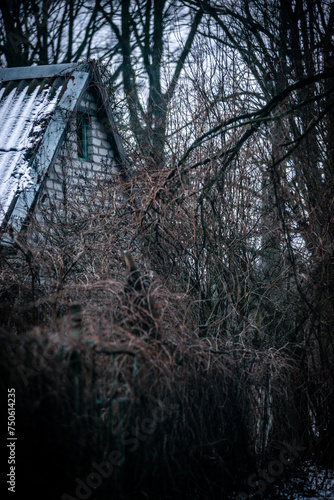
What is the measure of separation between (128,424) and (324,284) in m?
3.37

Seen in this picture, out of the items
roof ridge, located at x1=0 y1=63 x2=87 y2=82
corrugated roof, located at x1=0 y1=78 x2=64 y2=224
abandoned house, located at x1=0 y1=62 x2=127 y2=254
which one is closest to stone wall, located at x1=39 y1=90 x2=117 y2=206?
abandoned house, located at x1=0 y1=62 x2=127 y2=254

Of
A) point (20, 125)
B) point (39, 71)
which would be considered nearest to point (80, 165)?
point (20, 125)

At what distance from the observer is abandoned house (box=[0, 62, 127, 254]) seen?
7.42 m

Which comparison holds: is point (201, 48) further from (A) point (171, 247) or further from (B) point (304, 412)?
(B) point (304, 412)

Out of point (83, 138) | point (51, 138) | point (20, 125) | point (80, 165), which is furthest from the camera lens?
point (83, 138)

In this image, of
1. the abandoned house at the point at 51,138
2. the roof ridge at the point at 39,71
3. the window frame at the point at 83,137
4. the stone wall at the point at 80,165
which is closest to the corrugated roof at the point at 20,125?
the abandoned house at the point at 51,138

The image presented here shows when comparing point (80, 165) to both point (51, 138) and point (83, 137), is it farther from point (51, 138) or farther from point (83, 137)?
point (51, 138)

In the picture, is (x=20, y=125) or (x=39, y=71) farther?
(x=39, y=71)

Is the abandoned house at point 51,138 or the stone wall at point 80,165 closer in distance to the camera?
the abandoned house at point 51,138

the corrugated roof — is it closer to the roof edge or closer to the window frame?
the roof edge

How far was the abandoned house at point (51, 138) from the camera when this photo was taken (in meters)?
7.42

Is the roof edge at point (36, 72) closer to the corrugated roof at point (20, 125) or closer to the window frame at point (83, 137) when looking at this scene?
the corrugated roof at point (20, 125)

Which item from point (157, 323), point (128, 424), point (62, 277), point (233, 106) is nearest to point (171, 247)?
point (62, 277)

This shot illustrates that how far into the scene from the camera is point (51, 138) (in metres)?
8.02
